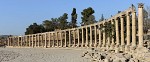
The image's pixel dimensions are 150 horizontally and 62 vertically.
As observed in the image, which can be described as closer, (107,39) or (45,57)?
(45,57)

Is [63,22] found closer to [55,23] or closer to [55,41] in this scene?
[55,23]

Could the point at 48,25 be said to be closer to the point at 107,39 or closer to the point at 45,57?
the point at 107,39

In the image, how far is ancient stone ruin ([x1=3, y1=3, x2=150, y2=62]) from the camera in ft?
60.2

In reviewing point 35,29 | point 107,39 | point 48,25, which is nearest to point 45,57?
point 107,39

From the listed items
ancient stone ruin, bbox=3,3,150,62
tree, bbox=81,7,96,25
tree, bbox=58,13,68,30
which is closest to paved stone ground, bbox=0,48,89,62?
ancient stone ruin, bbox=3,3,150,62

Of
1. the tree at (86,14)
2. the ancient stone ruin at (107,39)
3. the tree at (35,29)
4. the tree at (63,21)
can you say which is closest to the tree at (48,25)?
the tree at (35,29)

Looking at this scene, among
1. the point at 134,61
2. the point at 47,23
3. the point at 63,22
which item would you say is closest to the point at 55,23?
the point at 47,23

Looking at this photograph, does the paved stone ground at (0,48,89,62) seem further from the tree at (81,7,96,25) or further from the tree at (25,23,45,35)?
the tree at (25,23,45,35)

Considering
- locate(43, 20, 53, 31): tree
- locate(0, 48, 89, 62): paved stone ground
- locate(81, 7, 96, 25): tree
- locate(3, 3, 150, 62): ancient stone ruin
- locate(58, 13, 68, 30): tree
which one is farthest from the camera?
locate(43, 20, 53, 31): tree

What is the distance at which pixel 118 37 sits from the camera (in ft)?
89.2

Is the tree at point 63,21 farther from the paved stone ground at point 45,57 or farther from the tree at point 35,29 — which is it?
the paved stone ground at point 45,57

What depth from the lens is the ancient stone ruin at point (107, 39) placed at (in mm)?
18348

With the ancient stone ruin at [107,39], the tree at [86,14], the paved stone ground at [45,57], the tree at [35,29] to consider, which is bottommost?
the paved stone ground at [45,57]

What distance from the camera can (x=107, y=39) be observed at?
109ft
